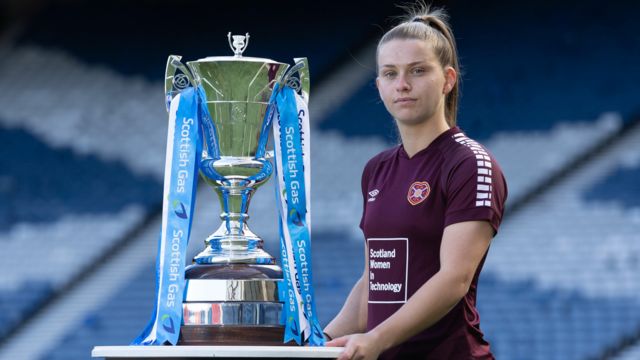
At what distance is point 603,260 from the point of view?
212 inches

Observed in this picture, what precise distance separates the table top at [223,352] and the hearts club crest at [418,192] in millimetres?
270

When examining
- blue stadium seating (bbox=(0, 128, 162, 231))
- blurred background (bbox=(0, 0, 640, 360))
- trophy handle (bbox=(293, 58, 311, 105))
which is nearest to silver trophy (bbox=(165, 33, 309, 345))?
trophy handle (bbox=(293, 58, 311, 105))

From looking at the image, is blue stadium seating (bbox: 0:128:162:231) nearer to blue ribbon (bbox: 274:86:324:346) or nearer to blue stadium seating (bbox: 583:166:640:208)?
blue stadium seating (bbox: 583:166:640:208)

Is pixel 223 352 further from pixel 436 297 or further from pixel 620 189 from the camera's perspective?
pixel 620 189

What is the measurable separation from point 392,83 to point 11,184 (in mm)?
4907

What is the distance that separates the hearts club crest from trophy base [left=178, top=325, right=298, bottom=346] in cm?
28

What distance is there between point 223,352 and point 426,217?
1.21ft

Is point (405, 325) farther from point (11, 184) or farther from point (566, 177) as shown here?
point (11, 184)

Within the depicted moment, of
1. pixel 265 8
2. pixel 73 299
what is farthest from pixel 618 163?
pixel 73 299

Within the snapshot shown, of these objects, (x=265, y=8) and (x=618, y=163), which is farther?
(x=265, y=8)

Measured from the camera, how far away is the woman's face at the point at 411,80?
5.31ft

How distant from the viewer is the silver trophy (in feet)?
5.24

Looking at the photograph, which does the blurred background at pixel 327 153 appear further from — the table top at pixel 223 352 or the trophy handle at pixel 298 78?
the table top at pixel 223 352

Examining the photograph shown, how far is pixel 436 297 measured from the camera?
153 cm
